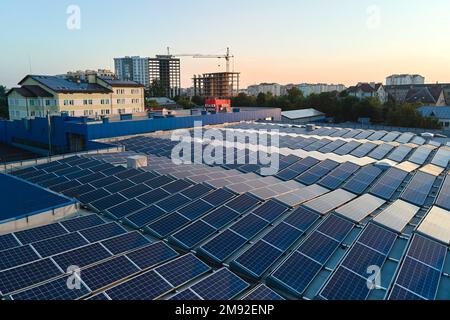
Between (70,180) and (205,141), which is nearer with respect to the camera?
(70,180)

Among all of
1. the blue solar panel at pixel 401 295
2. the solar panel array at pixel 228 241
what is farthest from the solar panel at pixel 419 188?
the blue solar panel at pixel 401 295

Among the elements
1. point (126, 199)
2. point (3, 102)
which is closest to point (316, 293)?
point (126, 199)

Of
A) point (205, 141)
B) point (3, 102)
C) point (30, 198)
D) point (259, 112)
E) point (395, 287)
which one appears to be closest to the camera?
point (395, 287)

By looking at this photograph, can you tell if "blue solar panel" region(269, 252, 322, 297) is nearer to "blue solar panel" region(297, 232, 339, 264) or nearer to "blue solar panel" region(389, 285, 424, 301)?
"blue solar panel" region(297, 232, 339, 264)

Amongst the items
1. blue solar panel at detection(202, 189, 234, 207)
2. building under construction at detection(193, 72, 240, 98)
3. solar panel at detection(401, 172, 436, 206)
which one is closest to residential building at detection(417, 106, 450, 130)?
solar panel at detection(401, 172, 436, 206)

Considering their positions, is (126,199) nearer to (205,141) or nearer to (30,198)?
(30,198)

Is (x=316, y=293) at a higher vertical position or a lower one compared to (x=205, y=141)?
lower

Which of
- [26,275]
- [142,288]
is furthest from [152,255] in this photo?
[26,275]
